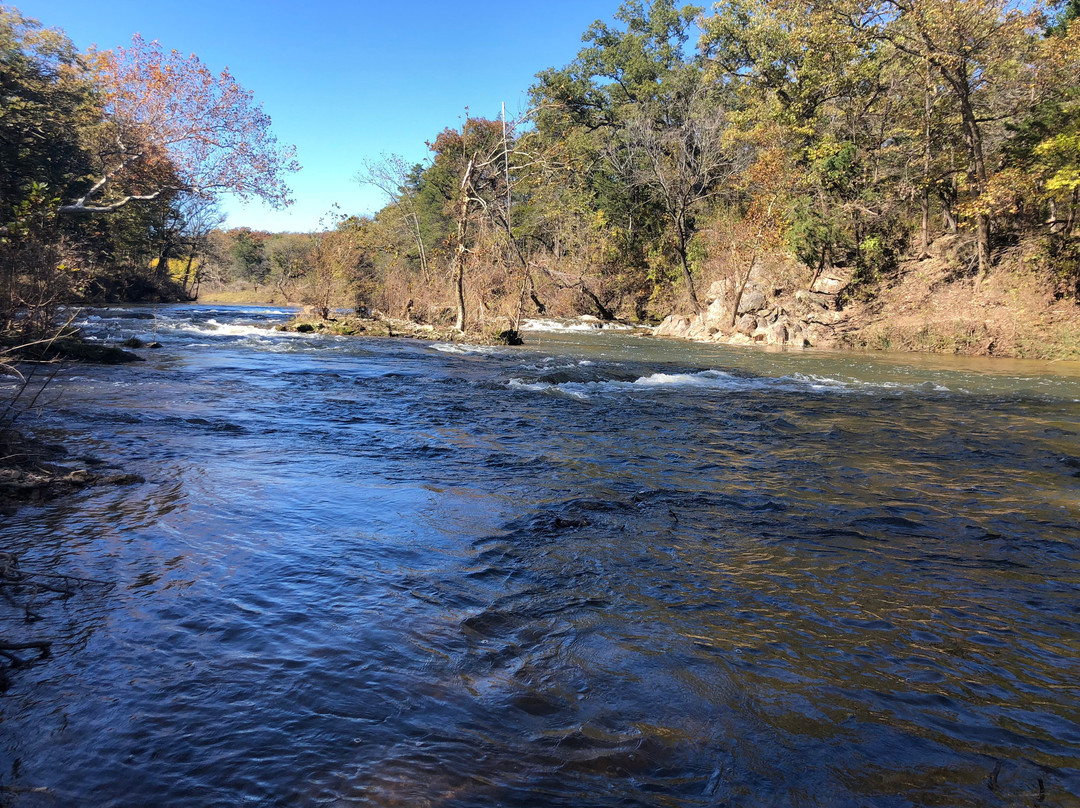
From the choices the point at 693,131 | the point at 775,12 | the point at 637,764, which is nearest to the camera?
the point at 637,764

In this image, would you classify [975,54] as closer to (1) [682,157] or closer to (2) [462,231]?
(1) [682,157]

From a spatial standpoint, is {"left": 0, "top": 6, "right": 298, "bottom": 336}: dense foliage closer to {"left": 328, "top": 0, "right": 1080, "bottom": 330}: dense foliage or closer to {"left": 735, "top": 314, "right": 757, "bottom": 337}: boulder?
{"left": 328, "top": 0, "right": 1080, "bottom": 330}: dense foliage

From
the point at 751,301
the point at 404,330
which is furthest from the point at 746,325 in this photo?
the point at 404,330

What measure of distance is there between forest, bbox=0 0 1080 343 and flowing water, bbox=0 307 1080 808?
6.24 metres

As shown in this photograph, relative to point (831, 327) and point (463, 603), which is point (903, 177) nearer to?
point (831, 327)

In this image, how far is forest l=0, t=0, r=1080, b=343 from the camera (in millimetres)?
20719

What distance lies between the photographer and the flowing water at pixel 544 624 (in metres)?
2.42

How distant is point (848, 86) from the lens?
26.5 meters

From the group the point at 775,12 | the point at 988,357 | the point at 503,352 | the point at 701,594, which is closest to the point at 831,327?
the point at 988,357

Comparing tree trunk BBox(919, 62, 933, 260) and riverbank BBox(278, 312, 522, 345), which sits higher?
tree trunk BBox(919, 62, 933, 260)

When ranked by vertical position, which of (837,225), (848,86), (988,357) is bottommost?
(988,357)

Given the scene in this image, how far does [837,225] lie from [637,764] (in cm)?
2886

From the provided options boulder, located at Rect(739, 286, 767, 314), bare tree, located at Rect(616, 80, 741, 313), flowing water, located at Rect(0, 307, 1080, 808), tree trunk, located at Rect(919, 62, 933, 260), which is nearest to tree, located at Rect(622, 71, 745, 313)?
bare tree, located at Rect(616, 80, 741, 313)

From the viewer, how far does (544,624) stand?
3557mm
